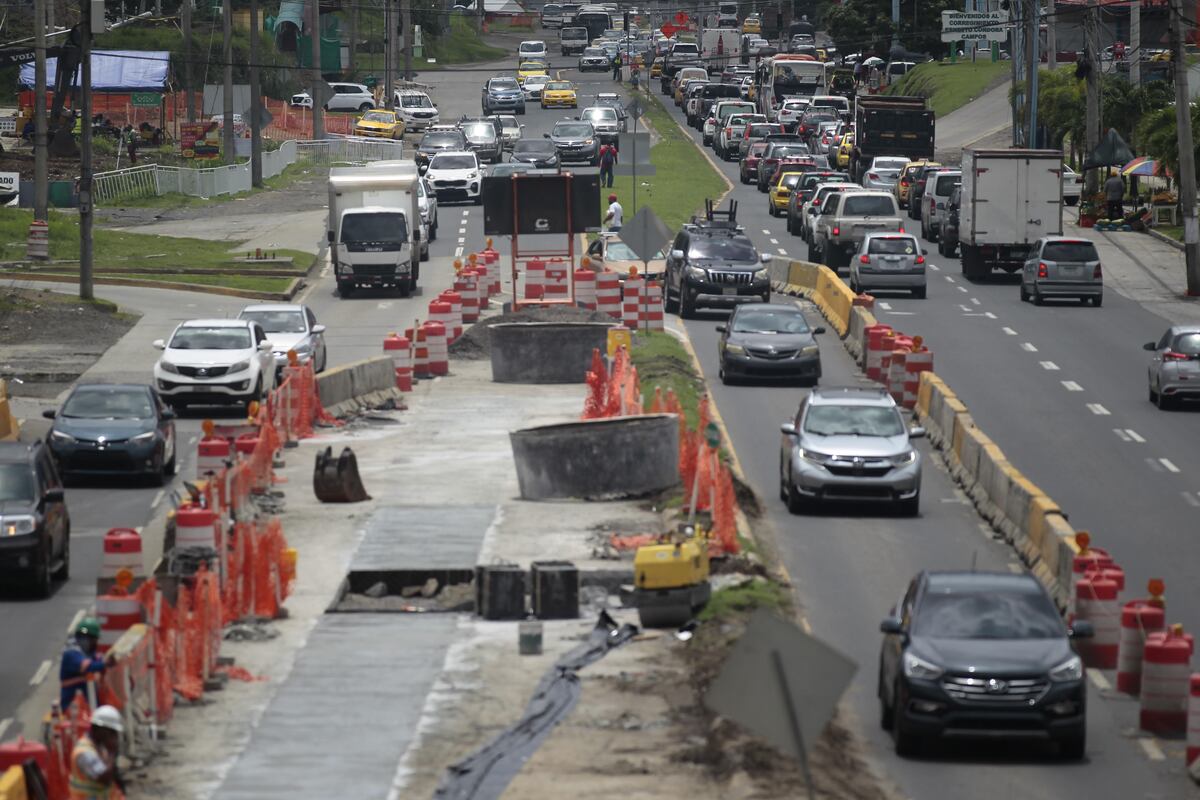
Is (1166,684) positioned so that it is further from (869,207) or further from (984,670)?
(869,207)

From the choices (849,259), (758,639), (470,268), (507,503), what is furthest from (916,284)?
(758,639)

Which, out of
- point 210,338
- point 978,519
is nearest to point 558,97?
point 210,338

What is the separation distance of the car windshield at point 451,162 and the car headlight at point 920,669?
175 ft

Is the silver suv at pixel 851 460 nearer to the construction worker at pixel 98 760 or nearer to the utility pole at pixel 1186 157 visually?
the construction worker at pixel 98 760

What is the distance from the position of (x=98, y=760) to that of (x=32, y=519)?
9211 millimetres

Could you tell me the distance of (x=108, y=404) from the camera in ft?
94.5

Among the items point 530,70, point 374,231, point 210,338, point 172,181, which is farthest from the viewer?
point 530,70

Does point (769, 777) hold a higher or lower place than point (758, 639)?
lower

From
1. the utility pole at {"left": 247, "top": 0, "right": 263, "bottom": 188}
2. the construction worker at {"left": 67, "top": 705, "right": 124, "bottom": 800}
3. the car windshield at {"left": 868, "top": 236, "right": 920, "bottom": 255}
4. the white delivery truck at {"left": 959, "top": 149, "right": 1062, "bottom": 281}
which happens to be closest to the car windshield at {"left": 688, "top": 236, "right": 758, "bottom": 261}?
the car windshield at {"left": 868, "top": 236, "right": 920, "bottom": 255}

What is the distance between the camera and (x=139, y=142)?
280ft

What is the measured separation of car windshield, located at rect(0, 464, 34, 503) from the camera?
71.7 feet

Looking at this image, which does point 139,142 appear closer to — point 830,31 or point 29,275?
point 29,275

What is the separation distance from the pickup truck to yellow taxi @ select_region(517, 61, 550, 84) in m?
62.0

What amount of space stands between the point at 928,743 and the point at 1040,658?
3.34 feet
